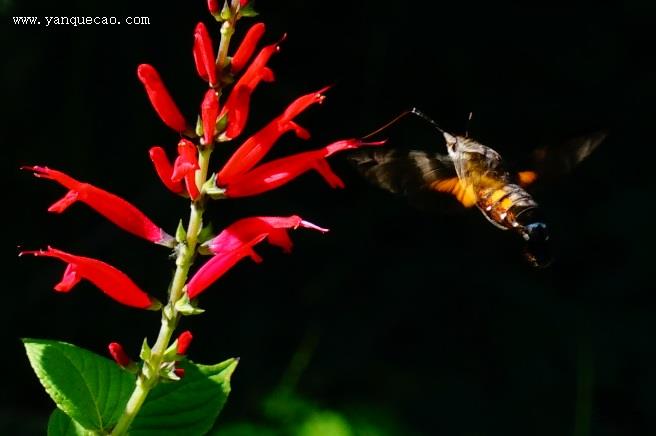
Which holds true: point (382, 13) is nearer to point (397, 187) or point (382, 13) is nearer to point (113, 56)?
point (113, 56)

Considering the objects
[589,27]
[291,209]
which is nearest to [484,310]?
[291,209]

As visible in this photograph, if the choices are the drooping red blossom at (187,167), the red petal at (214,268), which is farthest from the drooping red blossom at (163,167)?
the red petal at (214,268)

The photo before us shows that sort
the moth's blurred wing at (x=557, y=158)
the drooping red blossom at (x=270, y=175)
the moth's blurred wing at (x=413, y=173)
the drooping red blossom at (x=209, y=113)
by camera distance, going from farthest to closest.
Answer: the moth's blurred wing at (x=557, y=158) → the moth's blurred wing at (x=413, y=173) → the drooping red blossom at (x=270, y=175) → the drooping red blossom at (x=209, y=113)

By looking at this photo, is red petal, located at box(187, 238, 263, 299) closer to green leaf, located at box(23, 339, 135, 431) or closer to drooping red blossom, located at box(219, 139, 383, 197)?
Result: drooping red blossom, located at box(219, 139, 383, 197)

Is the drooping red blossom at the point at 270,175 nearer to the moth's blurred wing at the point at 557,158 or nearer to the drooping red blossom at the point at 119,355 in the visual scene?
the drooping red blossom at the point at 119,355

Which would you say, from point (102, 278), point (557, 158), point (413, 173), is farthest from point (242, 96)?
point (557, 158)

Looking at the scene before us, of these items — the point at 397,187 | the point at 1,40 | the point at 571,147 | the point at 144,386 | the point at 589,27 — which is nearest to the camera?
the point at 144,386
